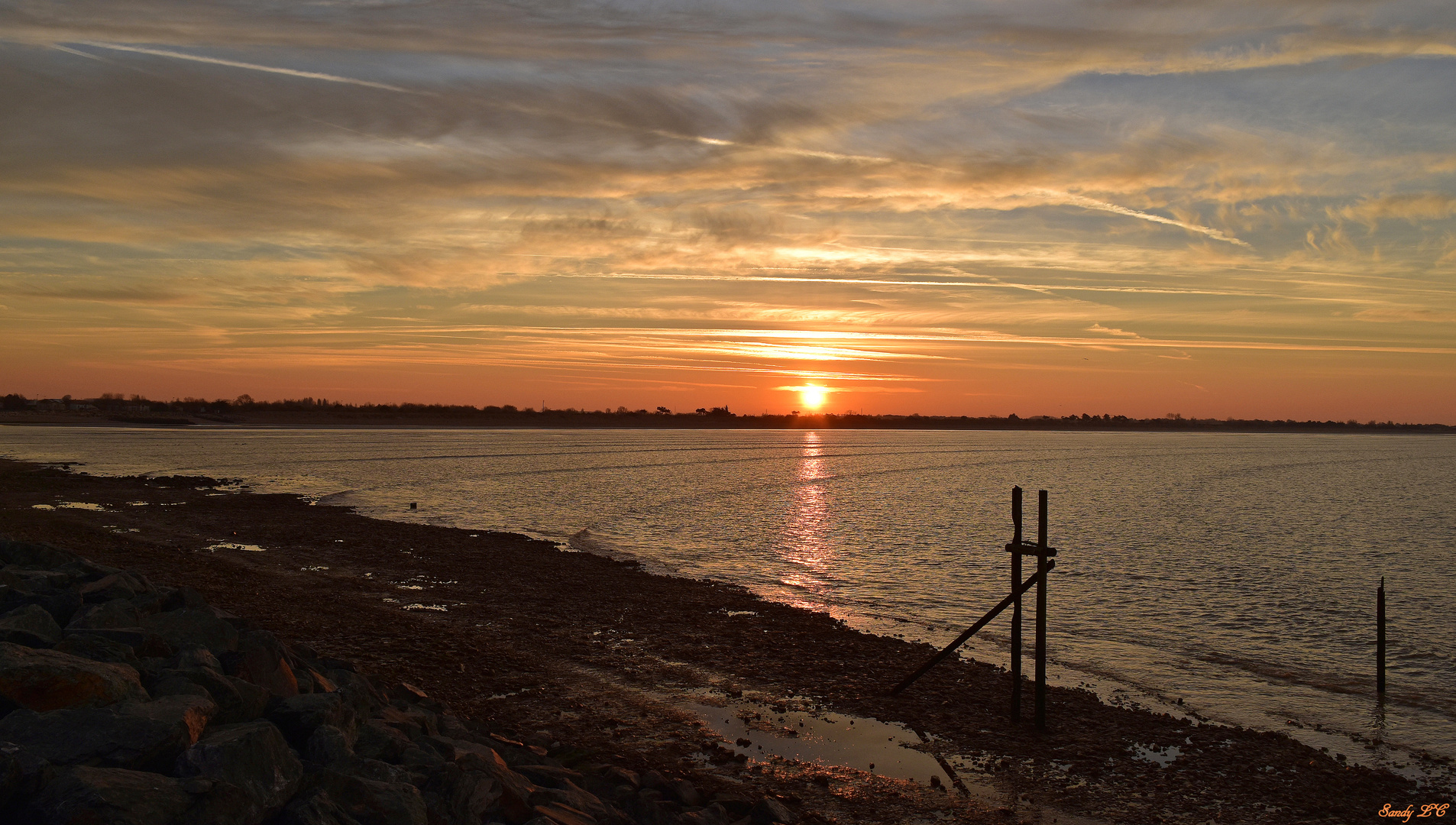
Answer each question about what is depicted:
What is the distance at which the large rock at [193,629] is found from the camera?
9.73 m

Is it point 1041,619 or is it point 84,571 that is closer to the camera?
point 84,571

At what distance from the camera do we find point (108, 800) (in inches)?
237

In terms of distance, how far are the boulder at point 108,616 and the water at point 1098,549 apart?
1503 cm

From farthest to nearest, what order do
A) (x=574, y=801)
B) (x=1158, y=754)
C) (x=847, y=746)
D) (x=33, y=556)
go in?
(x=33, y=556), (x=1158, y=754), (x=847, y=746), (x=574, y=801)

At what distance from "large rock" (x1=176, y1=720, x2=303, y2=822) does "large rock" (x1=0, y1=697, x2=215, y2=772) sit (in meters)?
0.22

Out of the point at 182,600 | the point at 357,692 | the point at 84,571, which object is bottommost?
the point at 357,692

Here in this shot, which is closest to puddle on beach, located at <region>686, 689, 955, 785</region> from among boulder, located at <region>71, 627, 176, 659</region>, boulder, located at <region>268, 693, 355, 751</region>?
boulder, located at <region>268, 693, 355, 751</region>

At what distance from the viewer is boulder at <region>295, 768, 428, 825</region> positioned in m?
7.14

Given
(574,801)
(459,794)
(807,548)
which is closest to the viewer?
(459,794)

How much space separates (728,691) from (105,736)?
9.69 m

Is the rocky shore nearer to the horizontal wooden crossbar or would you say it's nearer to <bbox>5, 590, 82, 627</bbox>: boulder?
<bbox>5, 590, 82, 627</bbox>: boulder

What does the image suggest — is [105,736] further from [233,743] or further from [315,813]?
[315,813]

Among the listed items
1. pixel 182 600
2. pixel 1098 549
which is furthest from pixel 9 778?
pixel 1098 549

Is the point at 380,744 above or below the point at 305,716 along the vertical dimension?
below
